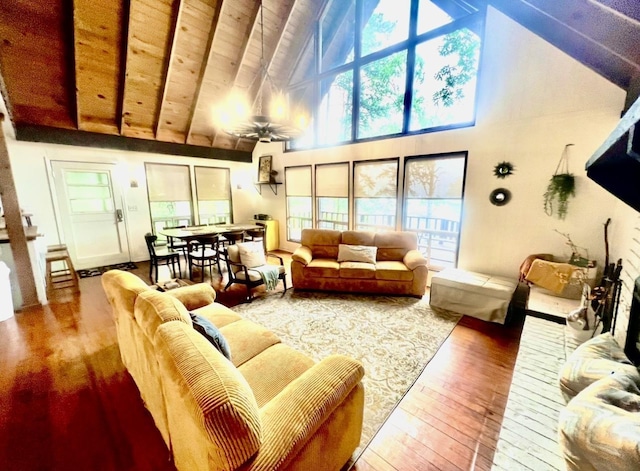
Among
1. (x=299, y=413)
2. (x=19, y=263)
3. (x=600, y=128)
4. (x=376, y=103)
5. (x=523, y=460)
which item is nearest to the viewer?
(x=299, y=413)

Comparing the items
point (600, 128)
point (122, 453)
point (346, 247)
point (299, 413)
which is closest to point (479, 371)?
point (299, 413)

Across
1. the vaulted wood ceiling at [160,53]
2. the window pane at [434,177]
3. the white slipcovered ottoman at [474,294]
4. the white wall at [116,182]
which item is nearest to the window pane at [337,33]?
the vaulted wood ceiling at [160,53]

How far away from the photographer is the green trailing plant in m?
2.88

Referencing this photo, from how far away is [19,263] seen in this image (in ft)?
10.2

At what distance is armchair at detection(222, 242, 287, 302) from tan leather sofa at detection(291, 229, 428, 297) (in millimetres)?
361

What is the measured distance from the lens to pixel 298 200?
6.05m

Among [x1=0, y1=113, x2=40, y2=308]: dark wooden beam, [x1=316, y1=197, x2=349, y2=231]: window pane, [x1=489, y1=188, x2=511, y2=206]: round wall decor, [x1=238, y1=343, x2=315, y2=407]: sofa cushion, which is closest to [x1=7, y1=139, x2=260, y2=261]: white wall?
[x1=0, y1=113, x2=40, y2=308]: dark wooden beam

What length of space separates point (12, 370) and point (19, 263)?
1.74m

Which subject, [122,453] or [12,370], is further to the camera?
[12,370]

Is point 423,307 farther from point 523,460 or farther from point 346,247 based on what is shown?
point 523,460

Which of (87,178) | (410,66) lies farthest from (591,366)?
(87,178)

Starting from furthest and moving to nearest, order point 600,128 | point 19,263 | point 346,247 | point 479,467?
point 346,247
point 19,263
point 600,128
point 479,467

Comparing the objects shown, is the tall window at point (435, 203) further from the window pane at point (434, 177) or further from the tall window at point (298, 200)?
the tall window at point (298, 200)

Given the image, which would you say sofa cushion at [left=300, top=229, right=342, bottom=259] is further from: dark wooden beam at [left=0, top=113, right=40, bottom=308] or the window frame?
dark wooden beam at [left=0, top=113, right=40, bottom=308]
